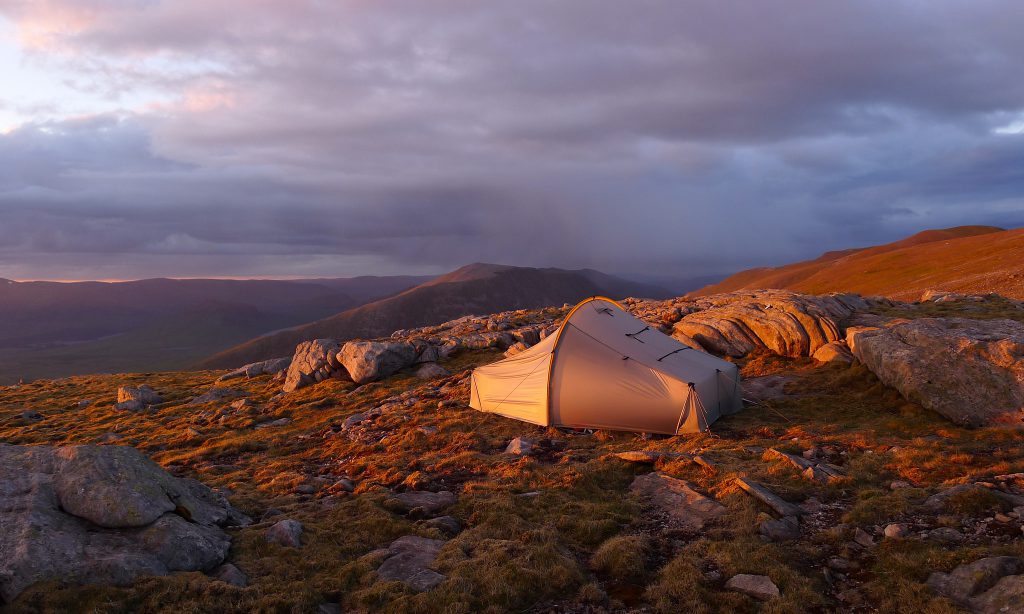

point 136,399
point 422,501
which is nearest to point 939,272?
point 422,501

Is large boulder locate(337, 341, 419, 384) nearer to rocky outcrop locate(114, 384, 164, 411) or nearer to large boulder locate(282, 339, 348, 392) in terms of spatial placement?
large boulder locate(282, 339, 348, 392)

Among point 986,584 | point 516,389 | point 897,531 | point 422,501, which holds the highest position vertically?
point 516,389

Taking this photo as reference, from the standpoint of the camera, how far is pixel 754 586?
8.67 meters

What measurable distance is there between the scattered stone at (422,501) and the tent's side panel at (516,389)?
6841 mm

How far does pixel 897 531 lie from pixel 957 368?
11.5 meters

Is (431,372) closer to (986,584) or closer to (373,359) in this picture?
(373,359)

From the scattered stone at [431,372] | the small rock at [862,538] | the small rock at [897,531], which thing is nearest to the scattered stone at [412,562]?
the small rock at [862,538]

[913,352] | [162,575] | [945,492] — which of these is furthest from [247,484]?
[913,352]

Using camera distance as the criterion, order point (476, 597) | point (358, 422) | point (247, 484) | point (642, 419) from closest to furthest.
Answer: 1. point (476, 597)
2. point (247, 484)
3. point (642, 419)
4. point (358, 422)

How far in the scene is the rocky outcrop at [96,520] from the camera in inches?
347

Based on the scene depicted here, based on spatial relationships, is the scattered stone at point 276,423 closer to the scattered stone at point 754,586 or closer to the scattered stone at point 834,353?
the scattered stone at point 754,586

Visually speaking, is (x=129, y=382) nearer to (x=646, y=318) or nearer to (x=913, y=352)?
(x=646, y=318)

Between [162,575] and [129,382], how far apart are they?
44357 mm

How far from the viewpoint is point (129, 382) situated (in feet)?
146
